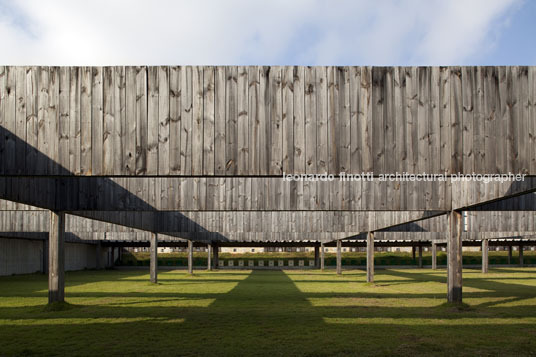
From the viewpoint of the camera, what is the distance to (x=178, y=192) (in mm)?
22594

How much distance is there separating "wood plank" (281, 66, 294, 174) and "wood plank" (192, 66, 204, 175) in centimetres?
171

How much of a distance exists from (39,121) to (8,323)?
636cm

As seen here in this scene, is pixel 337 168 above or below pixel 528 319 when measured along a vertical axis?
above

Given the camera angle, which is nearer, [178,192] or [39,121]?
[39,121]

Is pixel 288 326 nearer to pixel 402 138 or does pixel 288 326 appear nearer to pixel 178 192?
pixel 402 138

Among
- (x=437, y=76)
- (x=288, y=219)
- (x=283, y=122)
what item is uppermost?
(x=437, y=76)

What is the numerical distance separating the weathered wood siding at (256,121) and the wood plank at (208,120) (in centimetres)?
2

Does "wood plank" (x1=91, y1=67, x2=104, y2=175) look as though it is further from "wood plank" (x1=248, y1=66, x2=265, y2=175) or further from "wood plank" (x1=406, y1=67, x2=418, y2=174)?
"wood plank" (x1=406, y1=67, x2=418, y2=174)

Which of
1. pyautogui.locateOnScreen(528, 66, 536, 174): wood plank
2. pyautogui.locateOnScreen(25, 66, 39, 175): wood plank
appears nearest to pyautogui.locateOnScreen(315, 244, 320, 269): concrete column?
pyautogui.locateOnScreen(528, 66, 536, 174): wood plank

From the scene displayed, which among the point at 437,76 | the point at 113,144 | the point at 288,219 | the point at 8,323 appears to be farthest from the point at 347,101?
the point at 288,219

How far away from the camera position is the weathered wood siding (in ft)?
36.9

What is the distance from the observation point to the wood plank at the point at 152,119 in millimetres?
11250

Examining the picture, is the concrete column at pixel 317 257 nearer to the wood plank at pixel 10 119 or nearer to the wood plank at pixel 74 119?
the wood plank at pixel 74 119

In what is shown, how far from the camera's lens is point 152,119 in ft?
37.4
